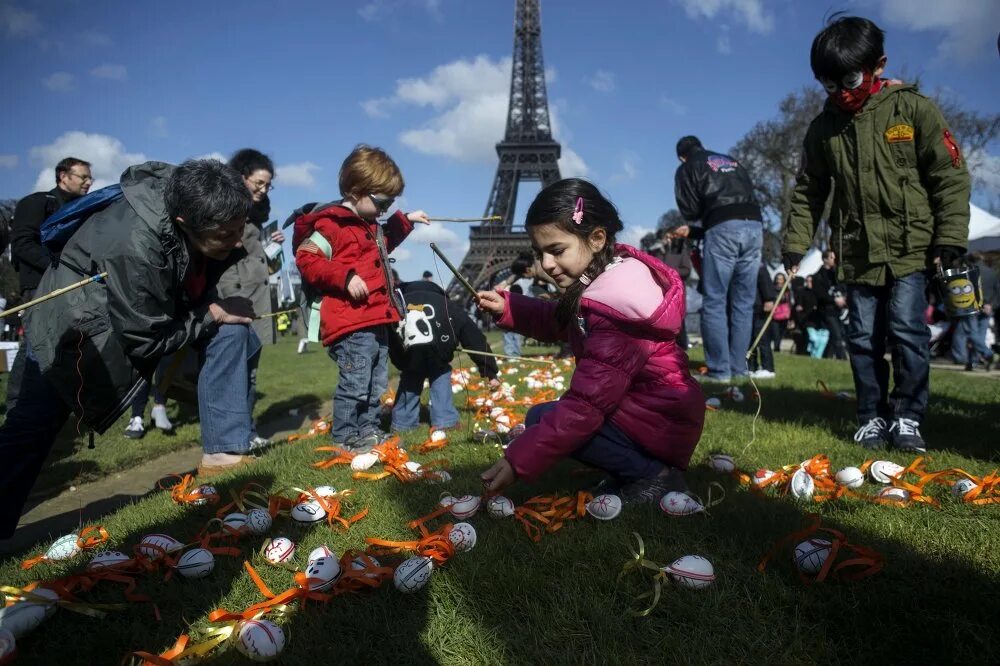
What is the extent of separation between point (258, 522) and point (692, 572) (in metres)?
1.78

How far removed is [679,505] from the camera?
8.55ft

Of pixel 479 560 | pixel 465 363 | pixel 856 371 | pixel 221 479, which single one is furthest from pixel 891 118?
pixel 465 363

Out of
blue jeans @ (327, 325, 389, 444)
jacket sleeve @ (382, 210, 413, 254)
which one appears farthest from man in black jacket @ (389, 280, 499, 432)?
jacket sleeve @ (382, 210, 413, 254)

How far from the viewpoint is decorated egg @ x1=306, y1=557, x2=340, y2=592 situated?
2113 mm

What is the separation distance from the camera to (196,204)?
9.60ft

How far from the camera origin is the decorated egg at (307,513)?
2773 millimetres

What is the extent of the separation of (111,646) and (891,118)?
14.3 ft

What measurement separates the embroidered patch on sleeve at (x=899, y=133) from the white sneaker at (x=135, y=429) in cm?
602

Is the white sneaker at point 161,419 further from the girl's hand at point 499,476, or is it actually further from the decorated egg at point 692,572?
the decorated egg at point 692,572

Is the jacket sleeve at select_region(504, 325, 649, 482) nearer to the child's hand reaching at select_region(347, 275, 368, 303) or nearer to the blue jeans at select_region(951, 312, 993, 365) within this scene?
the child's hand reaching at select_region(347, 275, 368, 303)

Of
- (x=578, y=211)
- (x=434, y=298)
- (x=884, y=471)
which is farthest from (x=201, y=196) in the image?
(x=884, y=471)

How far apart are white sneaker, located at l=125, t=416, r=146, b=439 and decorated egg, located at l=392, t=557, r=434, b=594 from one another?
14.4 feet

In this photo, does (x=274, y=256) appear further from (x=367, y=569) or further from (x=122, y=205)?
(x=367, y=569)

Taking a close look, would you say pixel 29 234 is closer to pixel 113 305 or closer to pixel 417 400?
pixel 113 305
